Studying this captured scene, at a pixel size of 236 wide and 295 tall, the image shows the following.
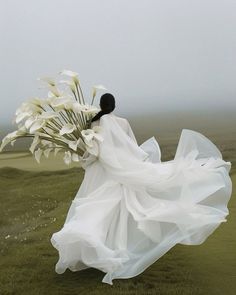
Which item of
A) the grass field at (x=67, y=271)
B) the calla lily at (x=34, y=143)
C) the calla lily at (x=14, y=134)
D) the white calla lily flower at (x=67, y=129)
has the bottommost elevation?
the grass field at (x=67, y=271)

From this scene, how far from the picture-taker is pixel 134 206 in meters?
2.54

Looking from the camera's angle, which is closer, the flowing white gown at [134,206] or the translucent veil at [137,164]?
the flowing white gown at [134,206]

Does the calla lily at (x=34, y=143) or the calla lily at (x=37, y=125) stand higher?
the calla lily at (x=37, y=125)

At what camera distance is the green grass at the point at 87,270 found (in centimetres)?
252

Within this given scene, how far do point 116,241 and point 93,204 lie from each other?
0.18m

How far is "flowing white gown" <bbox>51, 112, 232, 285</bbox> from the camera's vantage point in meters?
2.44

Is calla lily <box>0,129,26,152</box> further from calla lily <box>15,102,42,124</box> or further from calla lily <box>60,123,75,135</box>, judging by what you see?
calla lily <box>60,123,75,135</box>

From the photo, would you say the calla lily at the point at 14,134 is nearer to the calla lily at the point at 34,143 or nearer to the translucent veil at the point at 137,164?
the calla lily at the point at 34,143

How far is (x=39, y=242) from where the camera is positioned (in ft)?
10.4

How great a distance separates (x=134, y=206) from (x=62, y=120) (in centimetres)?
50

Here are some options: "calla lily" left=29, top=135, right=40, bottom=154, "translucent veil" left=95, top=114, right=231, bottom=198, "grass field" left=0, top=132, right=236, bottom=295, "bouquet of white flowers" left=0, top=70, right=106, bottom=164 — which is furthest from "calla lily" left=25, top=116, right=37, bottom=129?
"grass field" left=0, top=132, right=236, bottom=295

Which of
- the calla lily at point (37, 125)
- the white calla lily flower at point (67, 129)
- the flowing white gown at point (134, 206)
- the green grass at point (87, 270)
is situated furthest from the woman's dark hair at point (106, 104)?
the green grass at point (87, 270)

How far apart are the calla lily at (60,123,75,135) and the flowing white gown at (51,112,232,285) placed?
14 centimetres

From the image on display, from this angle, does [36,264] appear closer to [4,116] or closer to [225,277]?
[225,277]
